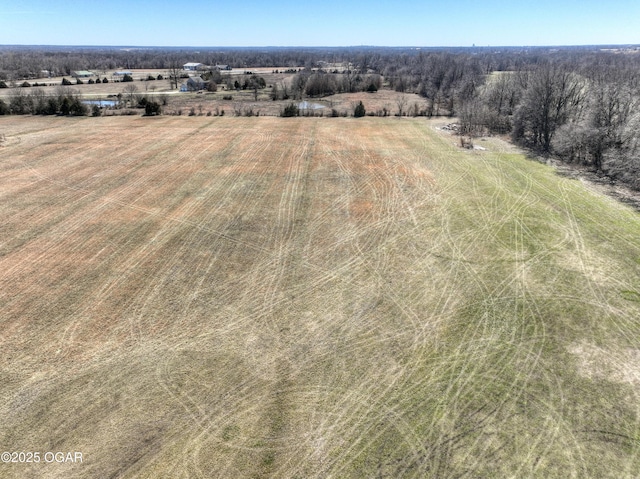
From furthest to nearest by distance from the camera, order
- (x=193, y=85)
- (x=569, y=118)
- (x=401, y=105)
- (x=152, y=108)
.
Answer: (x=193, y=85), (x=401, y=105), (x=152, y=108), (x=569, y=118)

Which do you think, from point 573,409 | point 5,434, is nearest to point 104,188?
point 5,434

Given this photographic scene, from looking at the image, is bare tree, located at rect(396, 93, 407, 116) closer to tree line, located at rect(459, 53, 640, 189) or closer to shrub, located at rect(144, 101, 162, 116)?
tree line, located at rect(459, 53, 640, 189)

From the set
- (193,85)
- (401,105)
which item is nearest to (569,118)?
(401,105)

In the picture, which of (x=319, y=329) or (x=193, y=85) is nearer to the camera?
(x=319, y=329)

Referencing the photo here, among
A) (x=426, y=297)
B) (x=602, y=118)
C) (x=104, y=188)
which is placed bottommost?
(x=426, y=297)

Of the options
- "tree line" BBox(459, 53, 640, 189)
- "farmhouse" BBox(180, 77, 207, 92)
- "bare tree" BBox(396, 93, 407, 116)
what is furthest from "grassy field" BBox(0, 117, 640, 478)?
"farmhouse" BBox(180, 77, 207, 92)

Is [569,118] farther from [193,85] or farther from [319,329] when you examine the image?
[193,85]

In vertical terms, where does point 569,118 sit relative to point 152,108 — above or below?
below

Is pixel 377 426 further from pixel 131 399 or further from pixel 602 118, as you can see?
pixel 602 118
